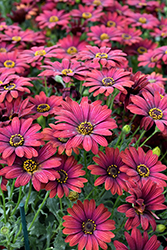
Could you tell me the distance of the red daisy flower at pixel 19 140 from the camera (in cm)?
81

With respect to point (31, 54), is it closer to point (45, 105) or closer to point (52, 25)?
point (45, 105)

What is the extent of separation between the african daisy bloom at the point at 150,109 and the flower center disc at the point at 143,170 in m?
0.15

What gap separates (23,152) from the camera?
31.7 inches

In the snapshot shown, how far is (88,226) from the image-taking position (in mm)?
859

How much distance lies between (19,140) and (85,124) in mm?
239

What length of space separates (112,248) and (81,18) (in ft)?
5.58

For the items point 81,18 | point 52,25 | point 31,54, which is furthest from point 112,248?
point 81,18

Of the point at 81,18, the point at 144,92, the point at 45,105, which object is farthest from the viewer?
the point at 81,18

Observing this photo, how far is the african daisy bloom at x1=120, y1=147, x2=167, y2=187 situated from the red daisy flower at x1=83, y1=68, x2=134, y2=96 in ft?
0.83

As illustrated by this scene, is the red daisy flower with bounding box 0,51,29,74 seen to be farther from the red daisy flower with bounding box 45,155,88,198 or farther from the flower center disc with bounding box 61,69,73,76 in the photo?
the red daisy flower with bounding box 45,155,88,198

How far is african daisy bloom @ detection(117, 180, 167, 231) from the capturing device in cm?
74

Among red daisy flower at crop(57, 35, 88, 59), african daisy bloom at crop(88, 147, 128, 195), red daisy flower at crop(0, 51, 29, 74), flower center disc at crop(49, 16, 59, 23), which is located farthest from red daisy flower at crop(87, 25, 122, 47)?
african daisy bloom at crop(88, 147, 128, 195)

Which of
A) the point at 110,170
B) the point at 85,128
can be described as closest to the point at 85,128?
the point at 85,128

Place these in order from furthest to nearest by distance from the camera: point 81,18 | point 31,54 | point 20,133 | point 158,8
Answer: point 158,8, point 81,18, point 31,54, point 20,133
